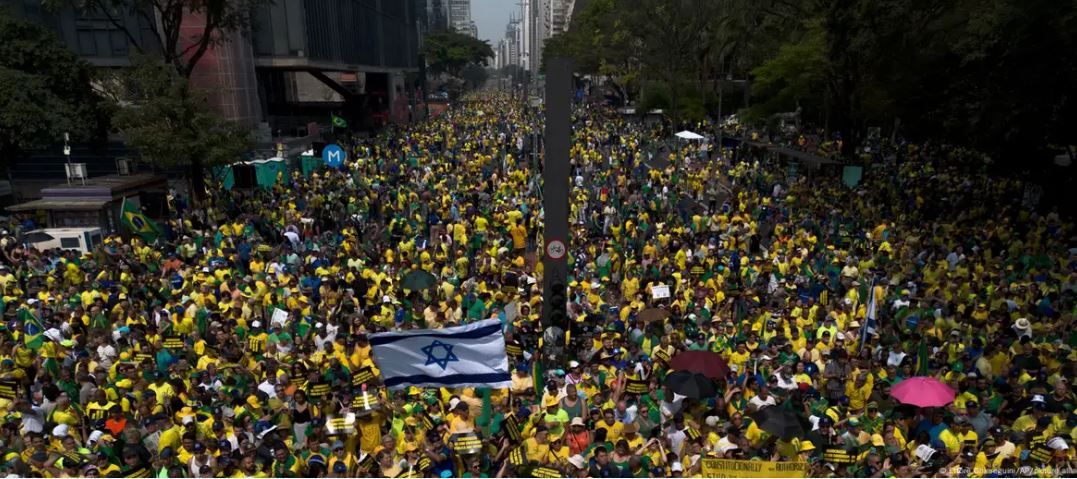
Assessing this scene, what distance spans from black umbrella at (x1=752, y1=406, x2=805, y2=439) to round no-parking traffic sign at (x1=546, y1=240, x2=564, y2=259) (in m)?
4.65

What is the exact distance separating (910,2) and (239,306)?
1053 inches

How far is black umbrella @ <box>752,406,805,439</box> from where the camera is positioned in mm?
8227

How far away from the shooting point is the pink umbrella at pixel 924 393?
29.7ft

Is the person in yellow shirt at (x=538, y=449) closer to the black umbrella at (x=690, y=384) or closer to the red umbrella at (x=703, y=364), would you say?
the black umbrella at (x=690, y=384)

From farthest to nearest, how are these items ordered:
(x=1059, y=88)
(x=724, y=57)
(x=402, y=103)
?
(x=402, y=103) → (x=724, y=57) → (x=1059, y=88)

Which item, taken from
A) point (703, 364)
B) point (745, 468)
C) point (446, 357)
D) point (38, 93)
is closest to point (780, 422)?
point (745, 468)

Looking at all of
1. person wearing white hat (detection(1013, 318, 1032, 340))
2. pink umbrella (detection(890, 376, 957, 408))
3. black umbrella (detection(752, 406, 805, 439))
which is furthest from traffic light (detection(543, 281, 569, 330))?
person wearing white hat (detection(1013, 318, 1032, 340))

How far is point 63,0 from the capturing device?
25.6m

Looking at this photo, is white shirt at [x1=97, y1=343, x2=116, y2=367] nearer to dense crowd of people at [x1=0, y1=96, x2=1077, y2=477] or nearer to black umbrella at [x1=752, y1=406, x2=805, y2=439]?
dense crowd of people at [x1=0, y1=96, x2=1077, y2=477]

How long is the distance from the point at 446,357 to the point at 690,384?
3266 millimetres

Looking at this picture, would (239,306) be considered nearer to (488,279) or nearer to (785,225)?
(488,279)

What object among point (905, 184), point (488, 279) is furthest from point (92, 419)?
point (905, 184)

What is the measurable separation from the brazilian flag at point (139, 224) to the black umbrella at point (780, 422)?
16788 millimetres

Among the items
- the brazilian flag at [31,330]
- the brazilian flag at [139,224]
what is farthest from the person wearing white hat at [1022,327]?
the brazilian flag at [139,224]
